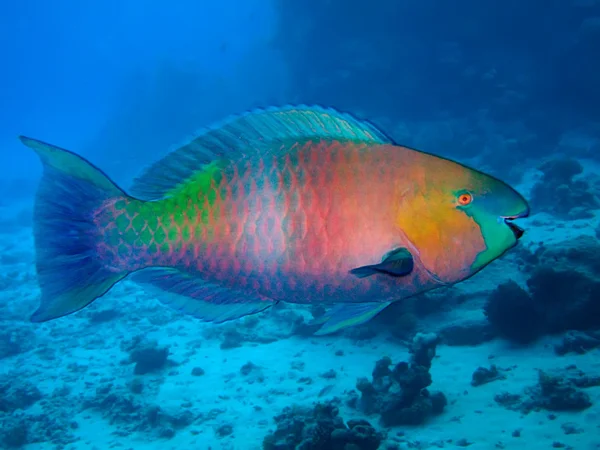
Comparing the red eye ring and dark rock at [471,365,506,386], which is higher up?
the red eye ring

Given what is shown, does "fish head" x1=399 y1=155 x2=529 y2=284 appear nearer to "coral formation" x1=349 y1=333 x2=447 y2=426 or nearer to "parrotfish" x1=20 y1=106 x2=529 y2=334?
"parrotfish" x1=20 y1=106 x2=529 y2=334

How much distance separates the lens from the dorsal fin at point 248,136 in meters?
1.70

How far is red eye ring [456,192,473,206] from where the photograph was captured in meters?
1.54

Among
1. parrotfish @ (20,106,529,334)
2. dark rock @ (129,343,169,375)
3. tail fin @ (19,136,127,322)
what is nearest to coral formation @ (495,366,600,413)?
parrotfish @ (20,106,529,334)

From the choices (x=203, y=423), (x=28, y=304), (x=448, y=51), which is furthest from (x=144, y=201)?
(x=448, y=51)

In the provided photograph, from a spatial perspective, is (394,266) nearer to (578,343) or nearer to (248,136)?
(248,136)

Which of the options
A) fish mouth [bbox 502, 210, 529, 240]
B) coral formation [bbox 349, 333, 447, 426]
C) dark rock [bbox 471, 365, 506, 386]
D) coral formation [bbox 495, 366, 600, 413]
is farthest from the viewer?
dark rock [bbox 471, 365, 506, 386]

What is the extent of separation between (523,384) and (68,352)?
400 inches

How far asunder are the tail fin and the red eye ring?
57.2 inches

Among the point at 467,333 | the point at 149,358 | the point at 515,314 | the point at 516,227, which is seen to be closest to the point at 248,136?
the point at 516,227

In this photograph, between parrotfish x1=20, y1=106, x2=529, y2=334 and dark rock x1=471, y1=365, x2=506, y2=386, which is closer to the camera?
parrotfish x1=20, y1=106, x2=529, y2=334

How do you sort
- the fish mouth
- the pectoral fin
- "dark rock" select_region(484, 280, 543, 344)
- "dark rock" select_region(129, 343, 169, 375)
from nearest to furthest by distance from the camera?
the pectoral fin, the fish mouth, "dark rock" select_region(484, 280, 543, 344), "dark rock" select_region(129, 343, 169, 375)

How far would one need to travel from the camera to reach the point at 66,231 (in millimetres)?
1794

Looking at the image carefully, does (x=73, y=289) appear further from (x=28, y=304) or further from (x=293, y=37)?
(x=293, y=37)
